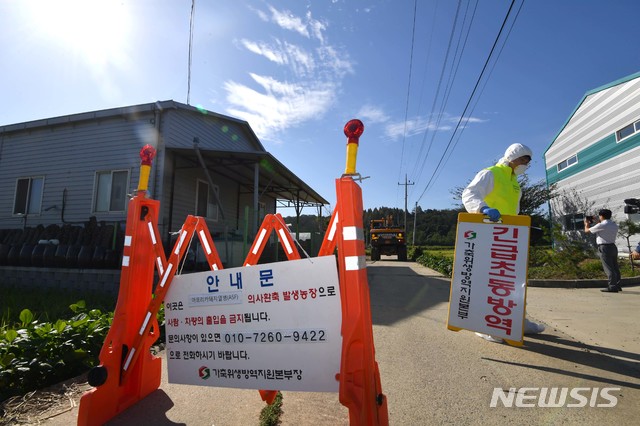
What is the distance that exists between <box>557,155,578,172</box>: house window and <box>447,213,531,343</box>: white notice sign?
2016cm

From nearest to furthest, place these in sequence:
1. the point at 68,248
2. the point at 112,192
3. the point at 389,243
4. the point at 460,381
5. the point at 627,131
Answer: the point at 460,381 → the point at 68,248 → the point at 112,192 → the point at 627,131 → the point at 389,243

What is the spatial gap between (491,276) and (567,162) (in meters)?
21.5

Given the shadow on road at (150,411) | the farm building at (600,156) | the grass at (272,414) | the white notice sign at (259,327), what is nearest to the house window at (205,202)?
the shadow on road at (150,411)

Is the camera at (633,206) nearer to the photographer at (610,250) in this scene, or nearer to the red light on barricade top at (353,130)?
the photographer at (610,250)

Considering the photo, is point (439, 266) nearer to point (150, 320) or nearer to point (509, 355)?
point (509, 355)

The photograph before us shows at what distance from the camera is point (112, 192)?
1075 centimetres

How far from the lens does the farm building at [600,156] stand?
13.7 meters

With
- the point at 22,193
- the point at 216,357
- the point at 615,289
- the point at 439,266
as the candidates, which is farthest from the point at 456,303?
the point at 22,193

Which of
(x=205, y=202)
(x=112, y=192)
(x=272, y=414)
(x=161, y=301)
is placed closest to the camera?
(x=272, y=414)

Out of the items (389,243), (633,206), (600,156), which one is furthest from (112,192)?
(600,156)

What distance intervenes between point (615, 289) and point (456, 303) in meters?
5.95

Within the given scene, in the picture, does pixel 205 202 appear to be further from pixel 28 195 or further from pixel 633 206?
pixel 633 206

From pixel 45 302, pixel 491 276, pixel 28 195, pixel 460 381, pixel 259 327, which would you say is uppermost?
pixel 28 195

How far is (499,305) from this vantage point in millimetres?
3121
